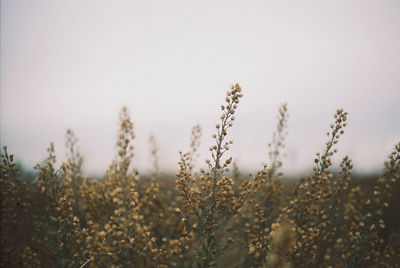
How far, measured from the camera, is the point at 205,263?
2.23 metres

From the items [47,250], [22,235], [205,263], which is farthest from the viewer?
[22,235]

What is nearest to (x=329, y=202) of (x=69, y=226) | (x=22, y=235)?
(x=69, y=226)

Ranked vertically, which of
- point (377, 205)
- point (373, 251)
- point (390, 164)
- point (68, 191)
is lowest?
point (373, 251)

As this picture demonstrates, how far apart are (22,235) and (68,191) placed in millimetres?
1443

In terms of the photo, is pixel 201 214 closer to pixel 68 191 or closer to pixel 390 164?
pixel 68 191

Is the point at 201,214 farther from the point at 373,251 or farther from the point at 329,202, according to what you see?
the point at 373,251

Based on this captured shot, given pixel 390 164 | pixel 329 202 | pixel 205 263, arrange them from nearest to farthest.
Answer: pixel 205 263, pixel 390 164, pixel 329 202

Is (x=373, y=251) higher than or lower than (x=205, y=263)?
lower

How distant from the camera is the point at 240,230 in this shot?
3.73 meters

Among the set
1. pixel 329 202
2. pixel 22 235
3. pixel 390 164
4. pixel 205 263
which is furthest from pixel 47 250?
pixel 390 164

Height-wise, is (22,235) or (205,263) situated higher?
(22,235)

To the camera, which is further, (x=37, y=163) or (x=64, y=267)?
(x=37, y=163)

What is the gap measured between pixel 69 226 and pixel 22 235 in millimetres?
1577

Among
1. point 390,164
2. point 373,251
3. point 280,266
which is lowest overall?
point 373,251
